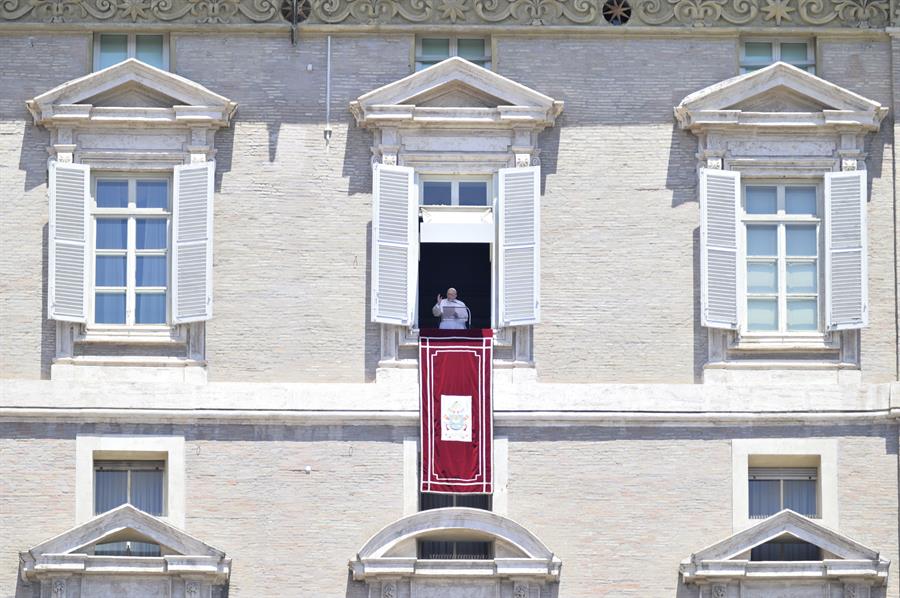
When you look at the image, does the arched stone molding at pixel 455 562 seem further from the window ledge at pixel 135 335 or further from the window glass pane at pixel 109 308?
the window glass pane at pixel 109 308

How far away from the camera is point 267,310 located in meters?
46.7

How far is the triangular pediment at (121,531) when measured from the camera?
1799 inches

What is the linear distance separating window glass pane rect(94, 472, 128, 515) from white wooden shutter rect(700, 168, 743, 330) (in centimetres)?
843

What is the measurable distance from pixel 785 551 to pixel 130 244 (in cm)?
1015

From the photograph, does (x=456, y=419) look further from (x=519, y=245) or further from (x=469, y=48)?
(x=469, y=48)

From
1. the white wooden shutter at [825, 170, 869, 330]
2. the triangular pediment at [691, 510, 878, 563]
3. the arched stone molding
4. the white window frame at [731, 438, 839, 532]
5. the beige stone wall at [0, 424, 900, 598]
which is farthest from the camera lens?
the white wooden shutter at [825, 170, 869, 330]

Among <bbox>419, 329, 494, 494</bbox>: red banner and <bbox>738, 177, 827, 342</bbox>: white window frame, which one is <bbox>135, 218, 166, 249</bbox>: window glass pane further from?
<bbox>738, 177, 827, 342</bbox>: white window frame

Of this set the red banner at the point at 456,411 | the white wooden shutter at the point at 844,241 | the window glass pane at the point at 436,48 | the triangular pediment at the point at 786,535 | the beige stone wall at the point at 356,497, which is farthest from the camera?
the window glass pane at the point at 436,48

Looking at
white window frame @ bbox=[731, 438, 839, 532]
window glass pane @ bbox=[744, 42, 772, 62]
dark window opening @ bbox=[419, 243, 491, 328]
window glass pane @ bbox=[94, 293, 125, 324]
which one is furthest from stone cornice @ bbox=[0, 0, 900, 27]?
white window frame @ bbox=[731, 438, 839, 532]

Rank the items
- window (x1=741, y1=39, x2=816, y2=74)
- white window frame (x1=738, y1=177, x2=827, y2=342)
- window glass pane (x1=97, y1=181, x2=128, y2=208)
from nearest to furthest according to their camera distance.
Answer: white window frame (x1=738, y1=177, x2=827, y2=342), window glass pane (x1=97, y1=181, x2=128, y2=208), window (x1=741, y1=39, x2=816, y2=74)

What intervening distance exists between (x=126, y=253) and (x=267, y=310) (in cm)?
216

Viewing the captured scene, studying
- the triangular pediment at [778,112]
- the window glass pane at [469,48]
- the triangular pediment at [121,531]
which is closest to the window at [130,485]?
the triangular pediment at [121,531]

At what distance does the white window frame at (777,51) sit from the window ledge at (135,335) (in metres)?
8.89

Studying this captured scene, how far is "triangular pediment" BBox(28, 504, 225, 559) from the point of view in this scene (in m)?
45.7
